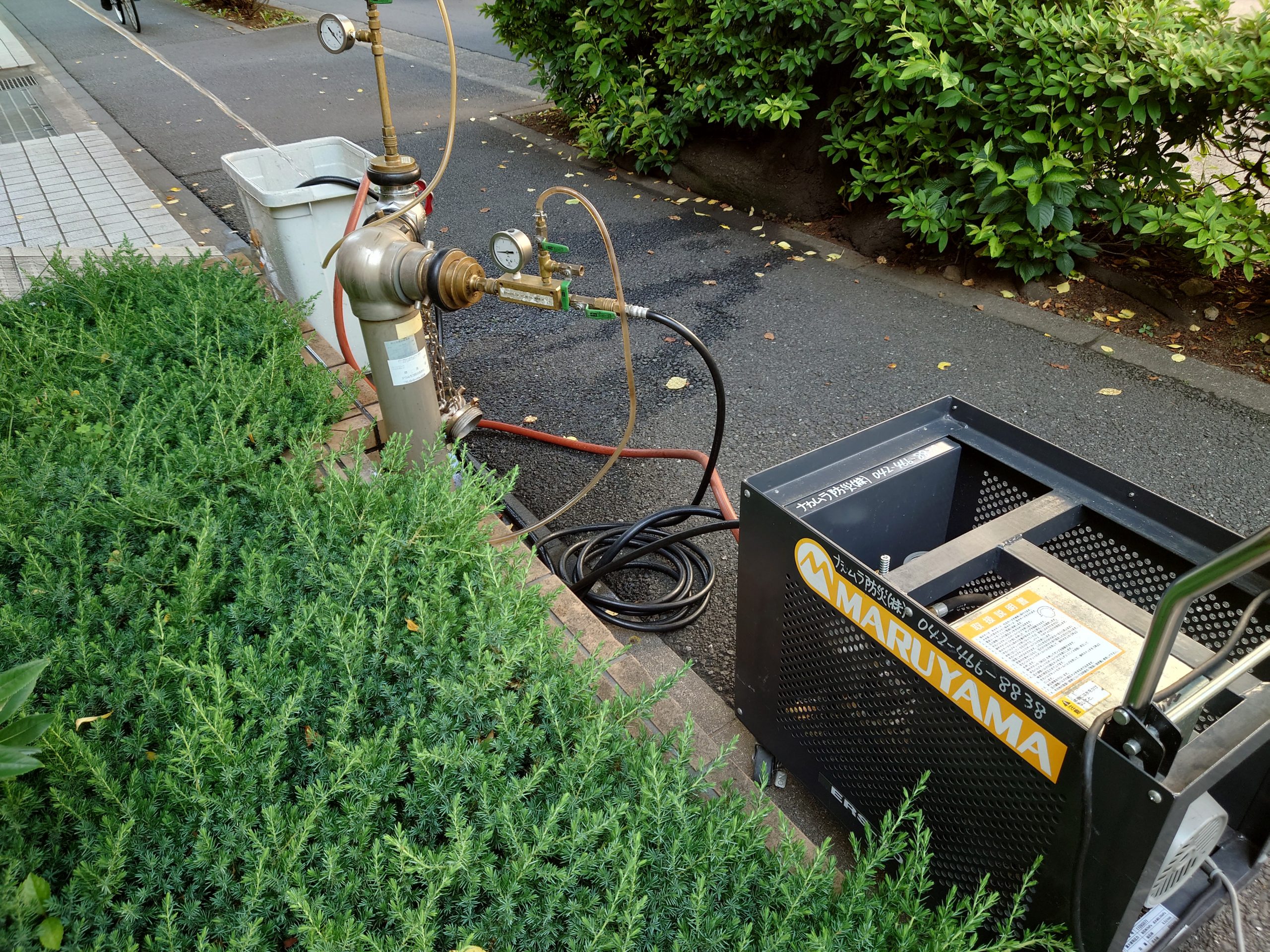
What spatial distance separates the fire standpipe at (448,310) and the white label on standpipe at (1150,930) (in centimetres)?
145

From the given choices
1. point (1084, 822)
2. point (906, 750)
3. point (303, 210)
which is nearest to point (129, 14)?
point (303, 210)

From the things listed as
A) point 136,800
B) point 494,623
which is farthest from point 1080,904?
point 136,800

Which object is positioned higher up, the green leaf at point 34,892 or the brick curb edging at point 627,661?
the green leaf at point 34,892

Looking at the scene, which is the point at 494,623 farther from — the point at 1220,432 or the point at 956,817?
the point at 1220,432

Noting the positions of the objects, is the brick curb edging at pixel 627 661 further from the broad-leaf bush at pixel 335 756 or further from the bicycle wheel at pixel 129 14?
the bicycle wheel at pixel 129 14

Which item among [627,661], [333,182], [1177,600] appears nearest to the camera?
[1177,600]

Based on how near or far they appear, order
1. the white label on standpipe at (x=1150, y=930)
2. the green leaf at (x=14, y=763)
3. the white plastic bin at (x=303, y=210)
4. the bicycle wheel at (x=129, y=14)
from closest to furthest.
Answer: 1. the green leaf at (x=14, y=763)
2. the white label on standpipe at (x=1150, y=930)
3. the white plastic bin at (x=303, y=210)
4. the bicycle wheel at (x=129, y=14)

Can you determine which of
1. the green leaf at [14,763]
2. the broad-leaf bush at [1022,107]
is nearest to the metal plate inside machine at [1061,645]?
the green leaf at [14,763]

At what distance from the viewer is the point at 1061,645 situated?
164 cm

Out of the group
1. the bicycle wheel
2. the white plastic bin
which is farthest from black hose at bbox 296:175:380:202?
the bicycle wheel

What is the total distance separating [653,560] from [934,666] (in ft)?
5.23

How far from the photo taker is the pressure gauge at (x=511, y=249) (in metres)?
2.34

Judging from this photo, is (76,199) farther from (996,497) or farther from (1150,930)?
(1150,930)

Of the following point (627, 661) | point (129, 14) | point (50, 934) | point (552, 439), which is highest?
point (129, 14)
